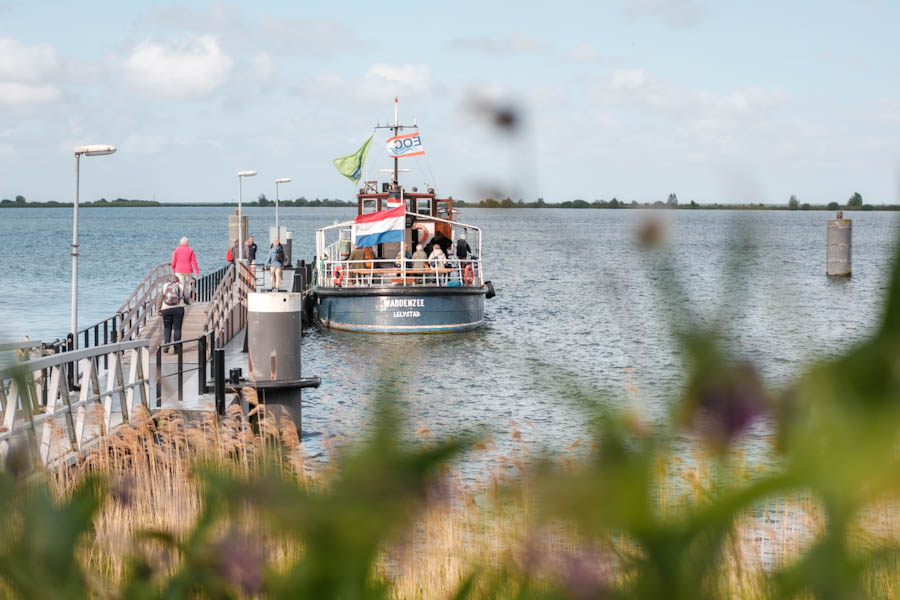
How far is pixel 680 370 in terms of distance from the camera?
64 cm

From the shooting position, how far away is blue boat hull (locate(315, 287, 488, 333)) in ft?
92.9

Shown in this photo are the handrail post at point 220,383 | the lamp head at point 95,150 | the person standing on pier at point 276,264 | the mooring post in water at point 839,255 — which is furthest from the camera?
the mooring post in water at point 839,255

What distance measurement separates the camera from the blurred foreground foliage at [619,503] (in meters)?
0.56

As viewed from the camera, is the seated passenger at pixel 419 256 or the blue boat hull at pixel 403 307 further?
the seated passenger at pixel 419 256

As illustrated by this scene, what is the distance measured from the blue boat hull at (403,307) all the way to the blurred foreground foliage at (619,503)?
26825mm

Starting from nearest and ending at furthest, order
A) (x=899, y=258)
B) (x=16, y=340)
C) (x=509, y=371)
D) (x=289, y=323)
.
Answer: (x=899, y=258), (x=509, y=371), (x=16, y=340), (x=289, y=323)

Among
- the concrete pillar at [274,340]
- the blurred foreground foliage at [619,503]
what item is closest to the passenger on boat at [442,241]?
the concrete pillar at [274,340]

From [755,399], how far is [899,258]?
0.12m

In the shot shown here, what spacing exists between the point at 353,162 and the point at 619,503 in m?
36.9

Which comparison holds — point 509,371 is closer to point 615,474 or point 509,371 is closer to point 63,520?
point 615,474

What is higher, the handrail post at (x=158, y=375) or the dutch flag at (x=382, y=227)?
the dutch flag at (x=382, y=227)

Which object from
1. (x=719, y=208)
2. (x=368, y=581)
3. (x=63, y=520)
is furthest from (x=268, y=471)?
(x=719, y=208)

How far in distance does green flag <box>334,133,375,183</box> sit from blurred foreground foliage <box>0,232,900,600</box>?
3645 cm

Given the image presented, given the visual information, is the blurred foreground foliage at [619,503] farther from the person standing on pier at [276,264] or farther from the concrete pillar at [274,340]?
the person standing on pier at [276,264]
